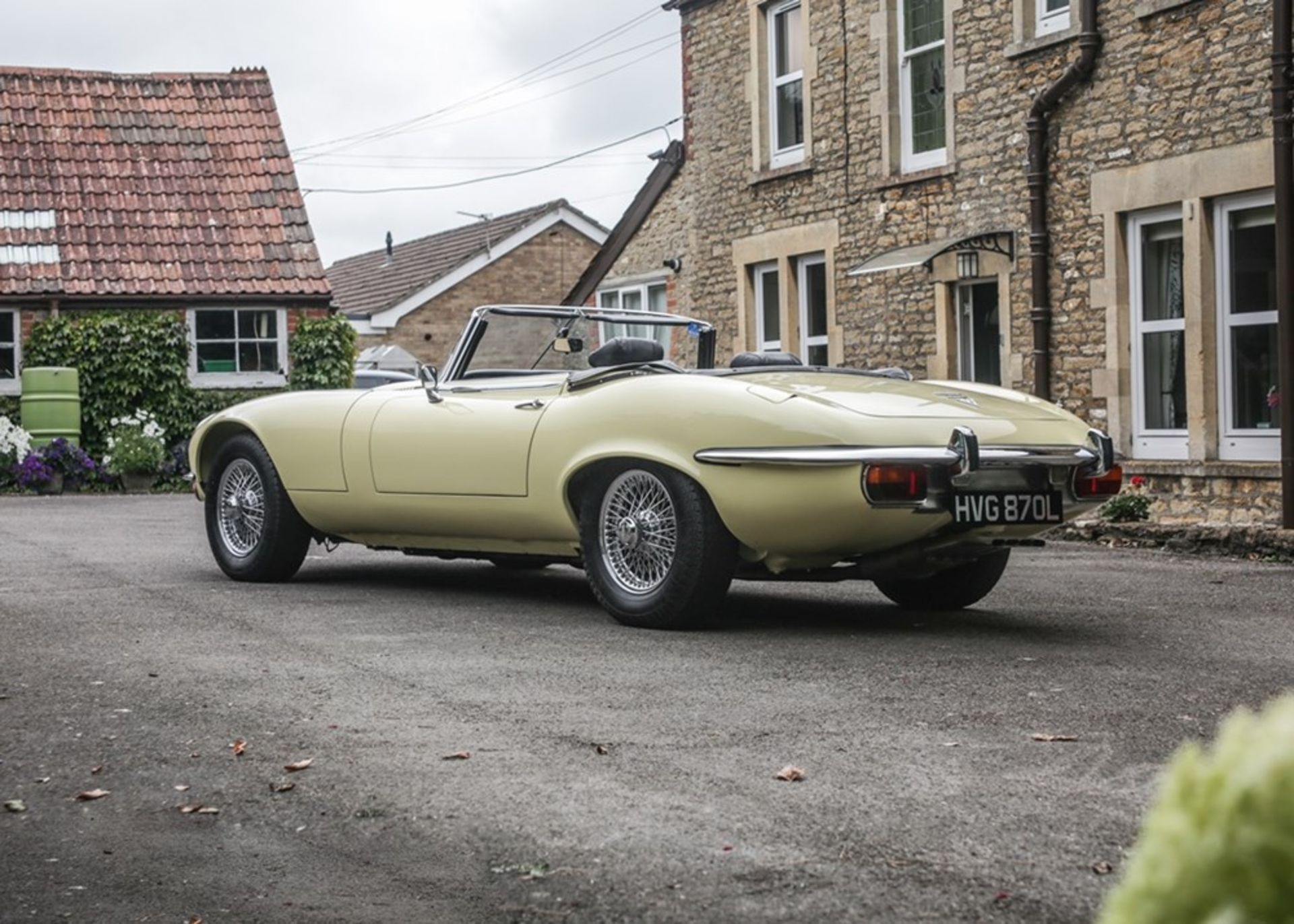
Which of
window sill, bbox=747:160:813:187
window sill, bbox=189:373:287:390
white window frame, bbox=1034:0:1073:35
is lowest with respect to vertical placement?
window sill, bbox=189:373:287:390

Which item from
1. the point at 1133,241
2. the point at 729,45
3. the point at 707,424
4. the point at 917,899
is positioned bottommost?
the point at 917,899

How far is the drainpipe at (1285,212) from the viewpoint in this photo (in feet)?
37.8

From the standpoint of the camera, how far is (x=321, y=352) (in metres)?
24.7

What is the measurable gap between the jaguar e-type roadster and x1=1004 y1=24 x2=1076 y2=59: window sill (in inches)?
271

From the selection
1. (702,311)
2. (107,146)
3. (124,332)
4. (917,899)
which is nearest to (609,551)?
(917,899)

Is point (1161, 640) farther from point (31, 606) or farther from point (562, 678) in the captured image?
point (31, 606)

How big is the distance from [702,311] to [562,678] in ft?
46.4

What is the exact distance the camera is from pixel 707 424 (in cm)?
657

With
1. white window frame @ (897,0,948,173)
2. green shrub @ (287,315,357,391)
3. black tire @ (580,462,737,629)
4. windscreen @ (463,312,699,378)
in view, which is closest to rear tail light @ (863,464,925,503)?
black tire @ (580,462,737,629)

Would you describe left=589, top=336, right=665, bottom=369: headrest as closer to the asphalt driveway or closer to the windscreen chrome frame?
the windscreen chrome frame

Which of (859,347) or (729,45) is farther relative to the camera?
(729,45)

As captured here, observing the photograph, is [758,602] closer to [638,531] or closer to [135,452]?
[638,531]

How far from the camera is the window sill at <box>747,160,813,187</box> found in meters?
17.5

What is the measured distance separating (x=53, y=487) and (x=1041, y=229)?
13.2 m
